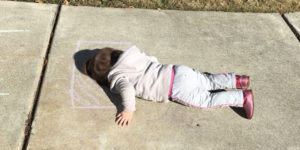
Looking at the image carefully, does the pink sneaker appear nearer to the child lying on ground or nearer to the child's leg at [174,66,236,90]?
the child lying on ground

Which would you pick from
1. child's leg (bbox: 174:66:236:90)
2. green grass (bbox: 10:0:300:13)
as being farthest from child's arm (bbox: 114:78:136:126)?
green grass (bbox: 10:0:300:13)

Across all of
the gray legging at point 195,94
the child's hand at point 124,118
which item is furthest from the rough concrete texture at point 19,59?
the gray legging at point 195,94

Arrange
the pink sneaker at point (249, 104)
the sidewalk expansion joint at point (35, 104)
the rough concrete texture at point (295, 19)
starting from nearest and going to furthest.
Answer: the sidewalk expansion joint at point (35, 104)
the pink sneaker at point (249, 104)
the rough concrete texture at point (295, 19)

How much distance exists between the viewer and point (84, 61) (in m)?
3.70

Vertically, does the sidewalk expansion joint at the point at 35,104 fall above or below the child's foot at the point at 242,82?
above

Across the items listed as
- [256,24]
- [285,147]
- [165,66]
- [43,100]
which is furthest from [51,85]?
[256,24]

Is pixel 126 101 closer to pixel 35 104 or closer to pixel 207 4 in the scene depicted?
pixel 35 104

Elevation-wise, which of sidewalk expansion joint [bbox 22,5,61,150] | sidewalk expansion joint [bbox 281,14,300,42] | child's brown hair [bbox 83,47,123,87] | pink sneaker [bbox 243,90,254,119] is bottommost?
pink sneaker [bbox 243,90,254,119]

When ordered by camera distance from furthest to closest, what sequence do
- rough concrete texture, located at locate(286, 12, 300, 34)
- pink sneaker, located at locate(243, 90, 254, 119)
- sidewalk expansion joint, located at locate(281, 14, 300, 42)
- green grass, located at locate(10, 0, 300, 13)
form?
1. green grass, located at locate(10, 0, 300, 13)
2. rough concrete texture, located at locate(286, 12, 300, 34)
3. sidewalk expansion joint, located at locate(281, 14, 300, 42)
4. pink sneaker, located at locate(243, 90, 254, 119)

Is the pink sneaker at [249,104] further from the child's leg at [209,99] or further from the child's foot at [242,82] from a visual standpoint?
the child's foot at [242,82]

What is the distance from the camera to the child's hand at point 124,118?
10.3 feet

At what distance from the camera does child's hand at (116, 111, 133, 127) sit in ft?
10.3

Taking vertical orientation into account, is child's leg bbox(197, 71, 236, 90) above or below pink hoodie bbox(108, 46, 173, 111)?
below

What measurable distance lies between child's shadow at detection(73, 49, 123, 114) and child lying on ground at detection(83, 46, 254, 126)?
10 centimetres
